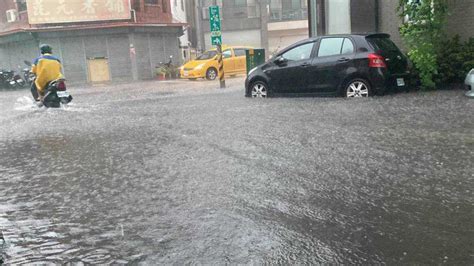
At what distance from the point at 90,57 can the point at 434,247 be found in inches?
1146

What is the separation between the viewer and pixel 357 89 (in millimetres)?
10719

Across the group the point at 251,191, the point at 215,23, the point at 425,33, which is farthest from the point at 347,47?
the point at 215,23

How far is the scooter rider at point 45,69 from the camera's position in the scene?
40.1ft

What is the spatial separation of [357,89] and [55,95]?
7.77m

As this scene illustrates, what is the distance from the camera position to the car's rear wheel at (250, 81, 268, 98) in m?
12.3

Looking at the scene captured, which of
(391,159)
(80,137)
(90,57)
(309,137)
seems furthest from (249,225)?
(90,57)

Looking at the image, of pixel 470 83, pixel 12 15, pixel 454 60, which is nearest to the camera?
pixel 470 83

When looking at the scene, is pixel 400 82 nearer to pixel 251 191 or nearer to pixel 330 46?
pixel 330 46

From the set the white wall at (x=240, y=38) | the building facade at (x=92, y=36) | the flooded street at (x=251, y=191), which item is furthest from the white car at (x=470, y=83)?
the white wall at (x=240, y=38)

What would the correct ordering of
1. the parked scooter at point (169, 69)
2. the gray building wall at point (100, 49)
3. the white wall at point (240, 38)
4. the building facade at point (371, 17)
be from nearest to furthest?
the building facade at point (371, 17), the gray building wall at point (100, 49), the parked scooter at point (169, 69), the white wall at point (240, 38)

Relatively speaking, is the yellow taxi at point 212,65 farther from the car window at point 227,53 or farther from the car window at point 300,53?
the car window at point 300,53

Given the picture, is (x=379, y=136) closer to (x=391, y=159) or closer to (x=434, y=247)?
(x=391, y=159)

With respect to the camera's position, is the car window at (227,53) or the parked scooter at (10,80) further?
the car window at (227,53)

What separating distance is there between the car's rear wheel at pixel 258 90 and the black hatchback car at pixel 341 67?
10.7 inches
